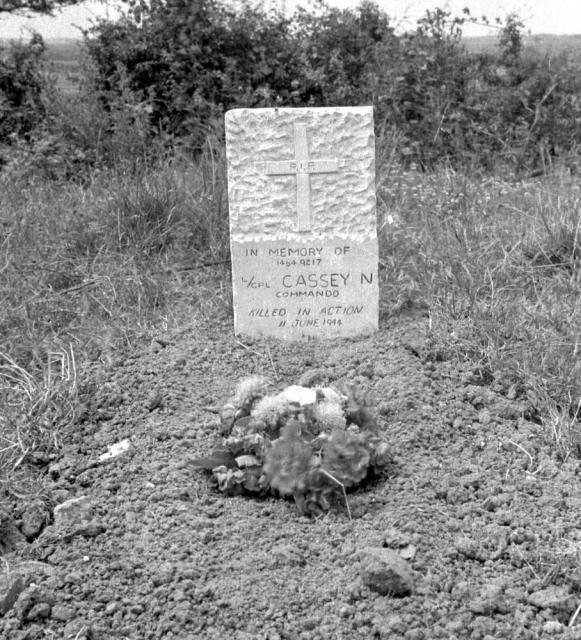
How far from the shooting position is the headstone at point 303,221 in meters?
3.35

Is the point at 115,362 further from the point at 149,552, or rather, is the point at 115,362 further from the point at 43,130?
the point at 43,130

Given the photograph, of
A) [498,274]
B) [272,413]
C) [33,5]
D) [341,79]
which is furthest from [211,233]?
[33,5]

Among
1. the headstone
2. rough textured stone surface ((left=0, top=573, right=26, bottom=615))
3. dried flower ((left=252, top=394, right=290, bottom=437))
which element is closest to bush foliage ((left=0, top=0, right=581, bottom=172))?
the headstone

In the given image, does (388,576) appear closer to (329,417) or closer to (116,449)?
(329,417)

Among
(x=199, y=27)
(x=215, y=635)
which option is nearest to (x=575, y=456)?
(x=215, y=635)

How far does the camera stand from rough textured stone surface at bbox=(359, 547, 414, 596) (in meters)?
1.95

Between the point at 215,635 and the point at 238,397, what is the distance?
82 cm

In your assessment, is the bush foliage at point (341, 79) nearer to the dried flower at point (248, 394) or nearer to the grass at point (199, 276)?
the grass at point (199, 276)

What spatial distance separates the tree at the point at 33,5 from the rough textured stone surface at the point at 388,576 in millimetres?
5903

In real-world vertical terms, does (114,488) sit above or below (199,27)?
below

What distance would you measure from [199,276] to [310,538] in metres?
2.07

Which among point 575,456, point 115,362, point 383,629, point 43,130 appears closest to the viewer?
point 383,629

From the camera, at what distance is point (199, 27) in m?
6.27

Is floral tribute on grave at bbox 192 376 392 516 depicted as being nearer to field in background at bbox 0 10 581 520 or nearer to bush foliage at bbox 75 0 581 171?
field in background at bbox 0 10 581 520
